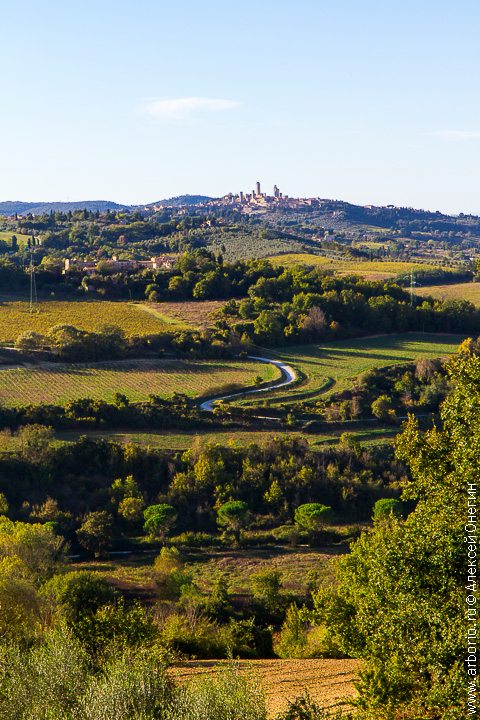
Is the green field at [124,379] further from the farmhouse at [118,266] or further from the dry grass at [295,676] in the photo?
the dry grass at [295,676]

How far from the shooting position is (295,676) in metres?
15.9

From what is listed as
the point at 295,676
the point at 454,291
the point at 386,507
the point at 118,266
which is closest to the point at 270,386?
the point at 386,507

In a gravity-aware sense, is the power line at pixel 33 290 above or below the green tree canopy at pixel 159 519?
above

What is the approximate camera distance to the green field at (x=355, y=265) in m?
91.8

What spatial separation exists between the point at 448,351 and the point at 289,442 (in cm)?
2402

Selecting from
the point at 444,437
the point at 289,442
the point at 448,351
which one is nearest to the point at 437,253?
the point at 448,351

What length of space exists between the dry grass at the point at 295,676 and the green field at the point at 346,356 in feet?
90.7

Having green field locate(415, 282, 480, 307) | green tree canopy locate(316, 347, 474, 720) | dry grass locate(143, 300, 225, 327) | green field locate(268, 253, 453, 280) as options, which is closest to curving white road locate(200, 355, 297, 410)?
dry grass locate(143, 300, 225, 327)

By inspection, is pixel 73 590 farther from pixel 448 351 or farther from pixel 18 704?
pixel 448 351

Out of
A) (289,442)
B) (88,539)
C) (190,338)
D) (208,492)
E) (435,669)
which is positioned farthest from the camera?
(190,338)

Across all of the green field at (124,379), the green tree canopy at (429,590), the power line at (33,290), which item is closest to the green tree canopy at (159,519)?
the green field at (124,379)

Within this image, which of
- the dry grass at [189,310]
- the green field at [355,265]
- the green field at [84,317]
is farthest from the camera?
the green field at [355,265]

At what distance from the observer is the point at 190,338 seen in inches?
2178

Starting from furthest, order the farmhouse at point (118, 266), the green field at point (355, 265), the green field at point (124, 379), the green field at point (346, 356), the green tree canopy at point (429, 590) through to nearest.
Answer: the green field at point (355, 265) → the farmhouse at point (118, 266) → the green field at point (346, 356) → the green field at point (124, 379) → the green tree canopy at point (429, 590)
